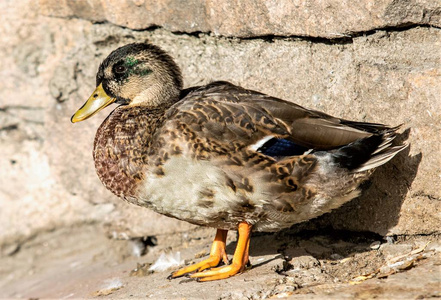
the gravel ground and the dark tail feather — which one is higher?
the dark tail feather

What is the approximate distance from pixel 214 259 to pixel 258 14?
1.41 m

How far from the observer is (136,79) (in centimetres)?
378

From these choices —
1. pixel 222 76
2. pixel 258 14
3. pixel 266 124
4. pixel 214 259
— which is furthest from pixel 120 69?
pixel 214 259

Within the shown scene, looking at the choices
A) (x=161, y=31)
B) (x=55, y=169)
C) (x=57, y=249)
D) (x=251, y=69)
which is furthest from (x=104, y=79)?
(x=57, y=249)

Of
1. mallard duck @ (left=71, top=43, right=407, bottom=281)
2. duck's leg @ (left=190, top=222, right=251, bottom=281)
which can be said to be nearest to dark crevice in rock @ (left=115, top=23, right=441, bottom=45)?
mallard duck @ (left=71, top=43, right=407, bottom=281)

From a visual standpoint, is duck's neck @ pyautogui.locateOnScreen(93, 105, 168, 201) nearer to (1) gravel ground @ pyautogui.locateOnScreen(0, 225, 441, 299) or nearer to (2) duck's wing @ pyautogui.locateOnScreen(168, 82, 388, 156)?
(2) duck's wing @ pyautogui.locateOnScreen(168, 82, 388, 156)

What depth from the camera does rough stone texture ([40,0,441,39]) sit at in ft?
10.7

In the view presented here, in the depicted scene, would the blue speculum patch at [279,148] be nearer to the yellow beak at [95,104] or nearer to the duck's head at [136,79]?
the duck's head at [136,79]

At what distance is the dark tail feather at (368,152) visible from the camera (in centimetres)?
330

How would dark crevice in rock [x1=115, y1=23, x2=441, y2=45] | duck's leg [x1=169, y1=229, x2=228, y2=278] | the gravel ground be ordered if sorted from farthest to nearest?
duck's leg [x1=169, y1=229, x2=228, y2=278] → dark crevice in rock [x1=115, y1=23, x2=441, y2=45] → the gravel ground

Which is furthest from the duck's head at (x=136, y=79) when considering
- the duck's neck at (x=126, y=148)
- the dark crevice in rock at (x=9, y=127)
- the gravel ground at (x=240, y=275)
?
the dark crevice in rock at (x=9, y=127)

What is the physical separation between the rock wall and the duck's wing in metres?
0.30

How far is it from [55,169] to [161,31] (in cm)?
130

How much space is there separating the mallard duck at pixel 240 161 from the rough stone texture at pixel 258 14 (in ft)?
1.52
